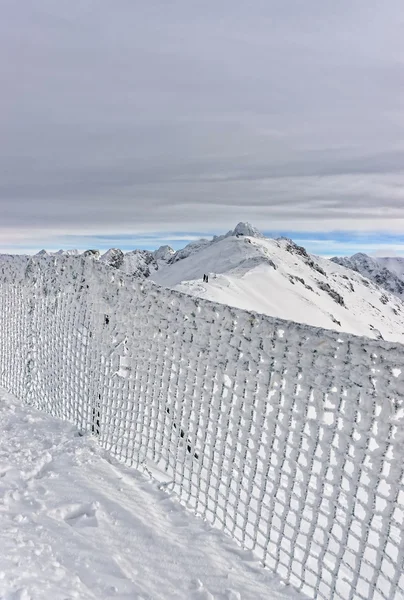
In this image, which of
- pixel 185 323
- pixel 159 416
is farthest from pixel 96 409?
pixel 185 323

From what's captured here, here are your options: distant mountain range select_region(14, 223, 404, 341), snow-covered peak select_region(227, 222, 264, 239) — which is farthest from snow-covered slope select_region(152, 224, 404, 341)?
snow-covered peak select_region(227, 222, 264, 239)

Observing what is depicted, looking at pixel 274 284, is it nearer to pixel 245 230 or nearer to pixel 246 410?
pixel 246 410

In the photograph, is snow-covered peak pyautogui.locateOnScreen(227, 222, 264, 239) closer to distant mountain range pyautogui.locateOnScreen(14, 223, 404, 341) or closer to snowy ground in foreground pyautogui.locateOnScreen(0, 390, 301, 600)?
distant mountain range pyautogui.locateOnScreen(14, 223, 404, 341)

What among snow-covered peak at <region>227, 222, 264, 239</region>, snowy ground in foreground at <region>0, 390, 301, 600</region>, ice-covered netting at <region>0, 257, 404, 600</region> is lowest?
snowy ground in foreground at <region>0, 390, 301, 600</region>

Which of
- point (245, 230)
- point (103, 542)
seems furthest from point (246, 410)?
point (245, 230)

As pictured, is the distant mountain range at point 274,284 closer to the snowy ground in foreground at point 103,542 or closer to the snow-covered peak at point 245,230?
the snowy ground in foreground at point 103,542

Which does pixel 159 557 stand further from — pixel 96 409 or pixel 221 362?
pixel 96 409

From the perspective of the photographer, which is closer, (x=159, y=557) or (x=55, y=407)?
(x=159, y=557)
